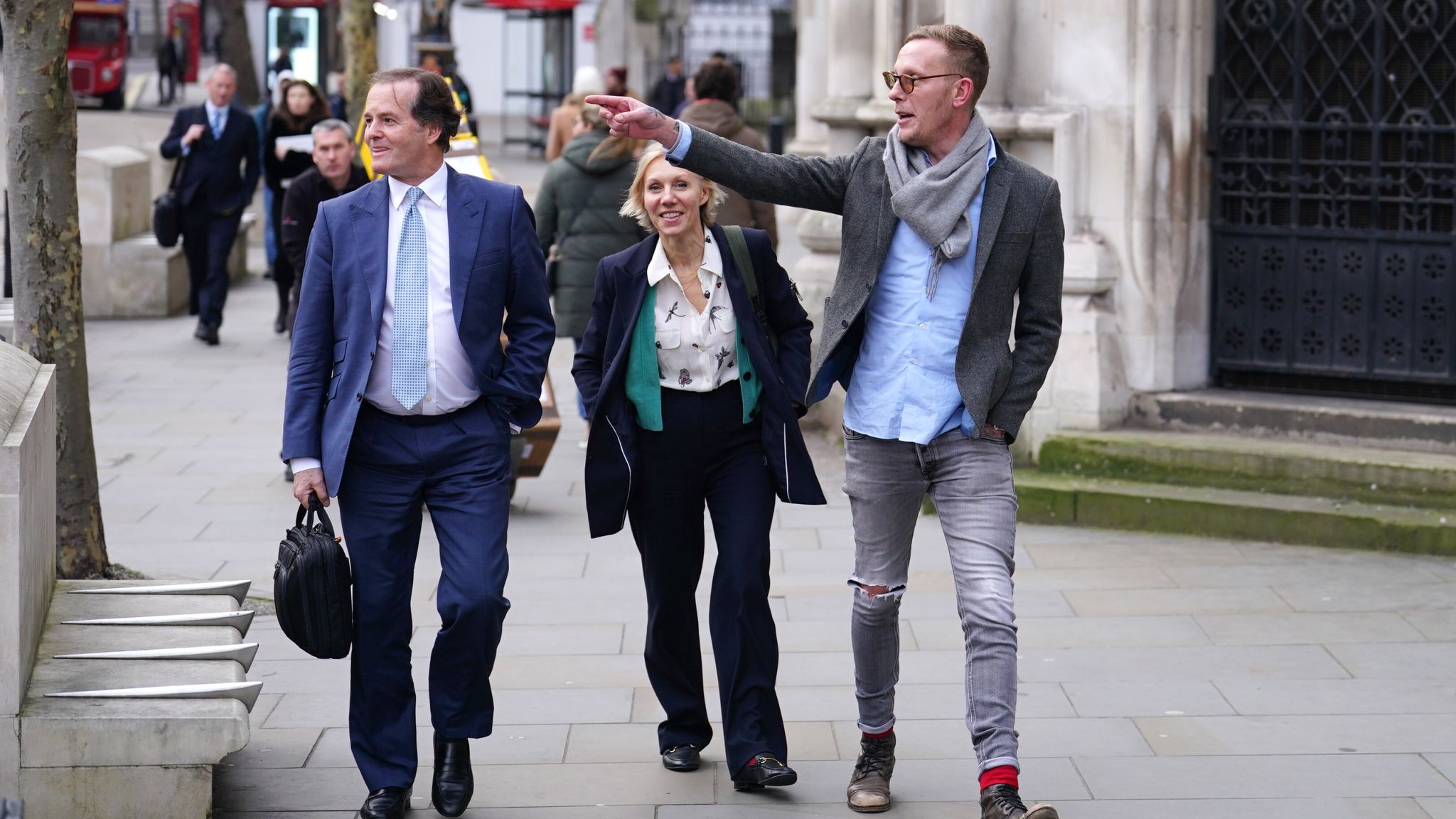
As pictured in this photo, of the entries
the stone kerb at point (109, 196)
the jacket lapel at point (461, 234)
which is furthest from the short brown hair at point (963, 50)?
the stone kerb at point (109, 196)

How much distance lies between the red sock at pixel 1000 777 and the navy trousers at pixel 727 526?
629 mm

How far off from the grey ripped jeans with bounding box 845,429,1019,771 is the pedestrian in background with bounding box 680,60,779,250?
5153mm

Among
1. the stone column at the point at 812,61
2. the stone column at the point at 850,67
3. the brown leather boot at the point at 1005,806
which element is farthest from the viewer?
the stone column at the point at 812,61

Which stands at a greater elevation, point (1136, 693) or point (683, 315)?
point (683, 315)

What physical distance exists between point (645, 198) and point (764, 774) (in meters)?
1.45

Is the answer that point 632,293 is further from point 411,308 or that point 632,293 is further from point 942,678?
point 942,678

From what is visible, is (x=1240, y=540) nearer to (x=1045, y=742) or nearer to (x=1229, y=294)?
(x=1229, y=294)

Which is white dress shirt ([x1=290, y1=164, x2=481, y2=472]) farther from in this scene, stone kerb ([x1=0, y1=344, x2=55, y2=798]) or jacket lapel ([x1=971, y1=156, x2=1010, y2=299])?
jacket lapel ([x1=971, y1=156, x2=1010, y2=299])

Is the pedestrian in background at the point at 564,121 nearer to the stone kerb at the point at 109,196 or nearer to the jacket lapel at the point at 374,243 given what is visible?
the stone kerb at the point at 109,196

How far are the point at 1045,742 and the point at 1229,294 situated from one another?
12.7 ft

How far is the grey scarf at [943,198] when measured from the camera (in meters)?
4.52

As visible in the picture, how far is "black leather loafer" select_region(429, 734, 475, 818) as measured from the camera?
468 cm

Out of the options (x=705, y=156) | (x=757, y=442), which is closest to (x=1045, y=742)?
(x=757, y=442)

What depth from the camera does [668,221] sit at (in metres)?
4.89
